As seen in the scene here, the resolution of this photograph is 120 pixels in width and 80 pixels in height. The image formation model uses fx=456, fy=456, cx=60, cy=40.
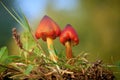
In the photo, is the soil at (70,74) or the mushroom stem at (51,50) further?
the mushroom stem at (51,50)

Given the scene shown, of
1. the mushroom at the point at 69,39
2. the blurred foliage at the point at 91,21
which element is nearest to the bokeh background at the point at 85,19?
the blurred foliage at the point at 91,21

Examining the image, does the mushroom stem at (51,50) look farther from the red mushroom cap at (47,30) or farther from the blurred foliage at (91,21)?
the blurred foliage at (91,21)

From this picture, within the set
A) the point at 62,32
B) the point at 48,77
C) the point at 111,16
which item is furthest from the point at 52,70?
the point at 111,16

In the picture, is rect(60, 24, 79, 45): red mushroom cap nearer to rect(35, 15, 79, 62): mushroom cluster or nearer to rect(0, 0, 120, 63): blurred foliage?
rect(35, 15, 79, 62): mushroom cluster

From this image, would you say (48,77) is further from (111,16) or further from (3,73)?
(111,16)

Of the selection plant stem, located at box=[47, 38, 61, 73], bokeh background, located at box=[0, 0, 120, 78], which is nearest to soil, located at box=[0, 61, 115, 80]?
plant stem, located at box=[47, 38, 61, 73]

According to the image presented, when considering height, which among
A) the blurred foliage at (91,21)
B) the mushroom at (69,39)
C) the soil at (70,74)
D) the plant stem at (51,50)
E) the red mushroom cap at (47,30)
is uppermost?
the blurred foliage at (91,21)
